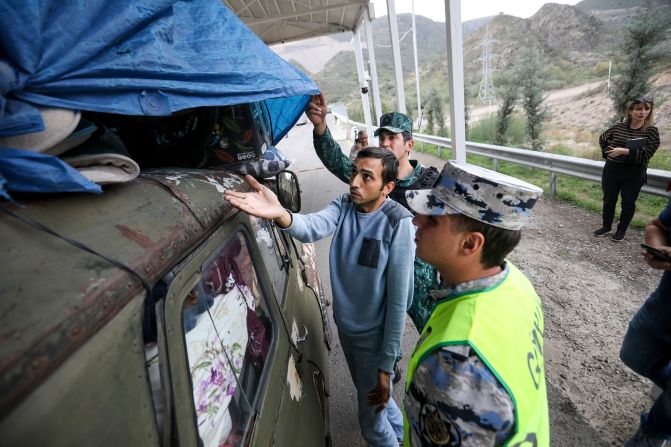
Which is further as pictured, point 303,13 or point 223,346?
point 303,13

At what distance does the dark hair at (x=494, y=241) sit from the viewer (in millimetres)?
1073

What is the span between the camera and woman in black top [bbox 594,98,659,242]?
Result: 12.4ft

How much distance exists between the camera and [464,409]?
85 cm

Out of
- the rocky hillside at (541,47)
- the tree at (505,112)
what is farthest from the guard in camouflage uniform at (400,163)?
the rocky hillside at (541,47)

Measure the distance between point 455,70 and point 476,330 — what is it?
3.90 metres

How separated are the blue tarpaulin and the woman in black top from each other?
4.30m

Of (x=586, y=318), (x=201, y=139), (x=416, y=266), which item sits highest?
(x=201, y=139)

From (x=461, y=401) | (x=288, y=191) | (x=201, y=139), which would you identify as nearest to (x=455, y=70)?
(x=288, y=191)

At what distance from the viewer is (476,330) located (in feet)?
2.94

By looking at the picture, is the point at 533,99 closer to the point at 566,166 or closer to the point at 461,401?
the point at 566,166

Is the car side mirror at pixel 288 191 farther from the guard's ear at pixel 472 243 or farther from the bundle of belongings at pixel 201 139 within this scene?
the guard's ear at pixel 472 243

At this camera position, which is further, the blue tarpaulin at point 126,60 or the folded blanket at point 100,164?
the folded blanket at point 100,164

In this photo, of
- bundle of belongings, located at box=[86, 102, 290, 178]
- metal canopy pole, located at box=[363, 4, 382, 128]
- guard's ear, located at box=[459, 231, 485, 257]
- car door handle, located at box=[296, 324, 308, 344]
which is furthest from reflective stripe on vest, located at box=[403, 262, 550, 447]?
metal canopy pole, located at box=[363, 4, 382, 128]

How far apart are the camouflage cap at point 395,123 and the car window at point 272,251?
4.30 ft
